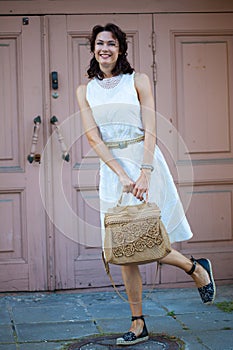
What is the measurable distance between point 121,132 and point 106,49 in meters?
0.48

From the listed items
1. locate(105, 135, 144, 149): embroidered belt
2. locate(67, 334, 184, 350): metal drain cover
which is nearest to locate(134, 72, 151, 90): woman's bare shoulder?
locate(105, 135, 144, 149): embroidered belt

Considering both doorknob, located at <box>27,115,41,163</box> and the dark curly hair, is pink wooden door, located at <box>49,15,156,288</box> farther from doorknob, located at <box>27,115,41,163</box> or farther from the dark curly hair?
the dark curly hair

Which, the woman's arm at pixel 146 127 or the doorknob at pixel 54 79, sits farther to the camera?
the doorknob at pixel 54 79

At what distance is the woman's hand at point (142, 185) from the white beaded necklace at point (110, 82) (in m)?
0.53

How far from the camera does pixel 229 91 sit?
18.9 feet

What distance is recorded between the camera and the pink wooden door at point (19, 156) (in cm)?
551

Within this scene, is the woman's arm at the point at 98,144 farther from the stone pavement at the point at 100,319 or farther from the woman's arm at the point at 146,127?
the stone pavement at the point at 100,319

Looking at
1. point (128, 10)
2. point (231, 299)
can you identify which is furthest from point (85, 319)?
point (128, 10)

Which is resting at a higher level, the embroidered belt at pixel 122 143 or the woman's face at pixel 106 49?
the woman's face at pixel 106 49

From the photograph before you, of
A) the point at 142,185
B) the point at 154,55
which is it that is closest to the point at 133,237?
the point at 142,185

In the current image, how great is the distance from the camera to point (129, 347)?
155 inches

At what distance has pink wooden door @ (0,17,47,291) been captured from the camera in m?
5.51

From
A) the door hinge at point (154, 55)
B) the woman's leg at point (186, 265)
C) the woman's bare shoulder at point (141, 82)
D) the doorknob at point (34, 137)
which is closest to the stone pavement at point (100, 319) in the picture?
the woman's leg at point (186, 265)

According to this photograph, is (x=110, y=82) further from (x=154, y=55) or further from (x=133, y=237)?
(x=154, y=55)
